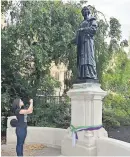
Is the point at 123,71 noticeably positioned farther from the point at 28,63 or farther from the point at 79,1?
the point at 28,63

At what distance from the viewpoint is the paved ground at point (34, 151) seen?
745cm

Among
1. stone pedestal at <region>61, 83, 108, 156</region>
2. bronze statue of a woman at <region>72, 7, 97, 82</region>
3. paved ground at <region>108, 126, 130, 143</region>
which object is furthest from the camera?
paved ground at <region>108, 126, 130, 143</region>

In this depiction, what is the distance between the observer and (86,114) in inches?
269

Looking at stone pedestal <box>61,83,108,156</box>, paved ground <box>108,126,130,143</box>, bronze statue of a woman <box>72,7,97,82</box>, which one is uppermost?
bronze statue of a woman <box>72,7,97,82</box>

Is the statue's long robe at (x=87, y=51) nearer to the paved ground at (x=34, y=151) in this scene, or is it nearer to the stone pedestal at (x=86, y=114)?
the stone pedestal at (x=86, y=114)

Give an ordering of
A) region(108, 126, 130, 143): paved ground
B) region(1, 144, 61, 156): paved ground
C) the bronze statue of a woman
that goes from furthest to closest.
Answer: region(108, 126, 130, 143): paved ground
region(1, 144, 61, 156): paved ground
the bronze statue of a woman

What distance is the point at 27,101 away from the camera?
1177cm

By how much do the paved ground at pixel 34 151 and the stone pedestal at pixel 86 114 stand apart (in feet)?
2.44

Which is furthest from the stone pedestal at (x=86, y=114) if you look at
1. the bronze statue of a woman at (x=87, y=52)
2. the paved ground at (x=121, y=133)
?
the paved ground at (x=121, y=133)

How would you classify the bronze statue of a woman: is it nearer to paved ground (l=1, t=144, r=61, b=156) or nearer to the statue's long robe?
the statue's long robe

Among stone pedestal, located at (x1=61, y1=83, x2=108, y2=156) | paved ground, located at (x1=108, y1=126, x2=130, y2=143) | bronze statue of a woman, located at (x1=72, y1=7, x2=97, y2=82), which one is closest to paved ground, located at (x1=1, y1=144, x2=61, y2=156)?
stone pedestal, located at (x1=61, y1=83, x2=108, y2=156)

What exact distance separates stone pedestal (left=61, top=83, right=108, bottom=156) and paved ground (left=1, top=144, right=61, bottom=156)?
2.44 ft

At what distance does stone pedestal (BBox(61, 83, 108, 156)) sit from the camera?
21.9ft

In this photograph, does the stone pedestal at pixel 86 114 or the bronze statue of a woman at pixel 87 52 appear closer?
the stone pedestal at pixel 86 114
